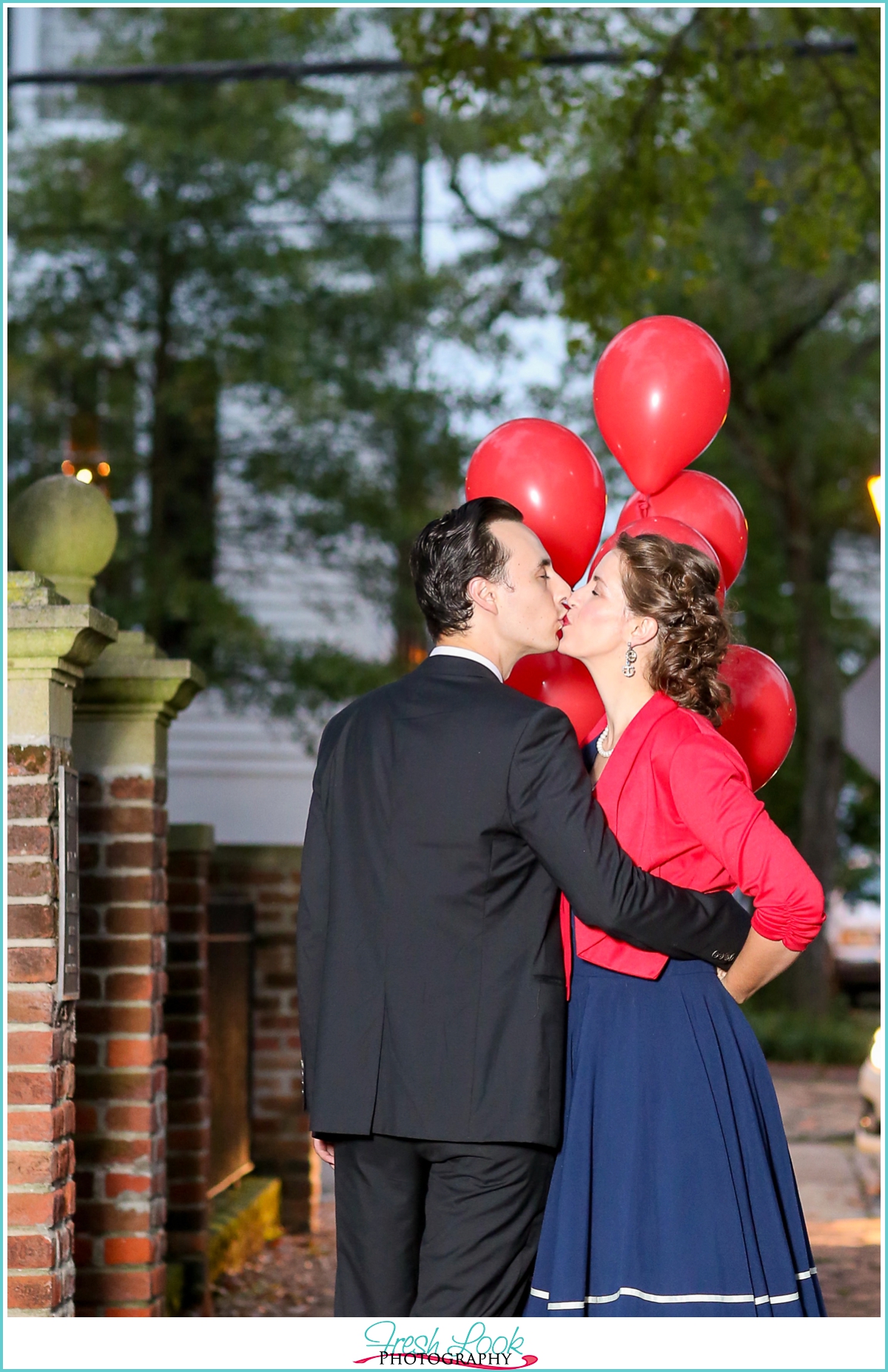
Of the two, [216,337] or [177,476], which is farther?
[177,476]

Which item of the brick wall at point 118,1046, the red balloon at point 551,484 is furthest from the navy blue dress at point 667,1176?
the brick wall at point 118,1046

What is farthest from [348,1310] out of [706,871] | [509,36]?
[509,36]

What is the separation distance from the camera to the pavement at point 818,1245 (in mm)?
5273

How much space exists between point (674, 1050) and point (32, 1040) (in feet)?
4.33

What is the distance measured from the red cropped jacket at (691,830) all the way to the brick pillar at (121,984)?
1.46 m

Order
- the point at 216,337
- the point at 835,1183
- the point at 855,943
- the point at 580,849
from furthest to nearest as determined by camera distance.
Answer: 1. the point at 855,943
2. the point at 216,337
3. the point at 835,1183
4. the point at 580,849

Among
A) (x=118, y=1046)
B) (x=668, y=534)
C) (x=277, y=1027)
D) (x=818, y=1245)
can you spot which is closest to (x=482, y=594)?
(x=668, y=534)

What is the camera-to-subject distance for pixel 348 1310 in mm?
2547

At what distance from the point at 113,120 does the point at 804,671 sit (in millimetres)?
7825

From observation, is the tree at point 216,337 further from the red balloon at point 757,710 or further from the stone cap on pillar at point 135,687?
the red balloon at point 757,710

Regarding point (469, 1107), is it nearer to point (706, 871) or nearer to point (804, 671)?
point (706, 871)

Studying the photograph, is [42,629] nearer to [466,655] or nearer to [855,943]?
[466,655]

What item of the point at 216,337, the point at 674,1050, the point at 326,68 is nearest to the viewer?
the point at 674,1050

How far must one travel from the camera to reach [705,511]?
337cm
